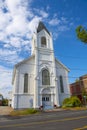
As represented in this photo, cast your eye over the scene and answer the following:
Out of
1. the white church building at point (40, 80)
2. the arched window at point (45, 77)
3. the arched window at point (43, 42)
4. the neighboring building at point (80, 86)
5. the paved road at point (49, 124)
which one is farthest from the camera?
the neighboring building at point (80, 86)

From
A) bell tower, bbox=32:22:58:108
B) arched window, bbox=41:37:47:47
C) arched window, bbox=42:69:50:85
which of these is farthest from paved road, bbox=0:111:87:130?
arched window, bbox=41:37:47:47

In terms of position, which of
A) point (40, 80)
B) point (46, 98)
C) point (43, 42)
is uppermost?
point (43, 42)

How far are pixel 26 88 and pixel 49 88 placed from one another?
16.3 feet

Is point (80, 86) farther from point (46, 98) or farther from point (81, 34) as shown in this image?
point (81, 34)

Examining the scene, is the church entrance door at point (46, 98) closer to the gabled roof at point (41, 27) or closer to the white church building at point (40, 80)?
the white church building at point (40, 80)

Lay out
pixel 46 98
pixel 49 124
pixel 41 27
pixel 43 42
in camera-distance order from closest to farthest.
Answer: pixel 49 124 < pixel 46 98 < pixel 43 42 < pixel 41 27

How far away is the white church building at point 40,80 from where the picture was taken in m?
26.3

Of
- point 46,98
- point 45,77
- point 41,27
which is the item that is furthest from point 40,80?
point 41,27

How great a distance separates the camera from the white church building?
26297 millimetres

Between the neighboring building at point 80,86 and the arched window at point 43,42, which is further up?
the arched window at point 43,42

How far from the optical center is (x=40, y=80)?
28.2 meters

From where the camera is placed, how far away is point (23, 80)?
2722 cm

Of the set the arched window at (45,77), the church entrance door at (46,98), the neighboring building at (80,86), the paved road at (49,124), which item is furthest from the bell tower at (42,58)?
the paved road at (49,124)

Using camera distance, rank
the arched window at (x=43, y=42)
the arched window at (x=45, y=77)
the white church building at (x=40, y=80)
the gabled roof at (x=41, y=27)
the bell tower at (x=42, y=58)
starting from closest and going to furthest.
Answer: the white church building at (x=40, y=80), the bell tower at (x=42, y=58), the arched window at (x=45, y=77), the arched window at (x=43, y=42), the gabled roof at (x=41, y=27)
